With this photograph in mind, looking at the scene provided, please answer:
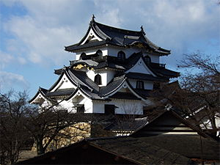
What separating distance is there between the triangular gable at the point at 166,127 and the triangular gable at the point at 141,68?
75.3 ft

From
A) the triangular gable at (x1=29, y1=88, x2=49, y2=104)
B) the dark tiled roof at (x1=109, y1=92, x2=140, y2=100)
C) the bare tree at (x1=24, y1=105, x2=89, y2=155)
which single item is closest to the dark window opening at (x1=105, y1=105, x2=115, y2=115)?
the dark tiled roof at (x1=109, y1=92, x2=140, y2=100)

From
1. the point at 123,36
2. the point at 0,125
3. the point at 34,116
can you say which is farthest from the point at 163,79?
the point at 0,125

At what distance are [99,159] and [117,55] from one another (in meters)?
28.7

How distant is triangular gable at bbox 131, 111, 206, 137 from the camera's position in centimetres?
1109

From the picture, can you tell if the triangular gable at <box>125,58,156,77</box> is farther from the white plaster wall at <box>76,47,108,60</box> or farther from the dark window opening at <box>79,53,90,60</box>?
the dark window opening at <box>79,53,90,60</box>

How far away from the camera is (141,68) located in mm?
35125

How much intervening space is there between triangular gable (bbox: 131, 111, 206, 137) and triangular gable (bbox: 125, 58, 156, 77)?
75.3ft

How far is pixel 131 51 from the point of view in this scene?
1449 inches

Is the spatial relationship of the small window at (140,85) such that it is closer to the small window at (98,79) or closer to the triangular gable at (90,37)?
the small window at (98,79)

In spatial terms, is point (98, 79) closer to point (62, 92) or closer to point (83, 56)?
point (62, 92)

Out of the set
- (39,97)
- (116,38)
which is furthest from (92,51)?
(39,97)

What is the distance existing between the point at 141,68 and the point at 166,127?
2408cm

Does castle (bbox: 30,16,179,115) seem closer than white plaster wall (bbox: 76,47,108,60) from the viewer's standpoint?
Yes

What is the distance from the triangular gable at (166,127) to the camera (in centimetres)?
1109
